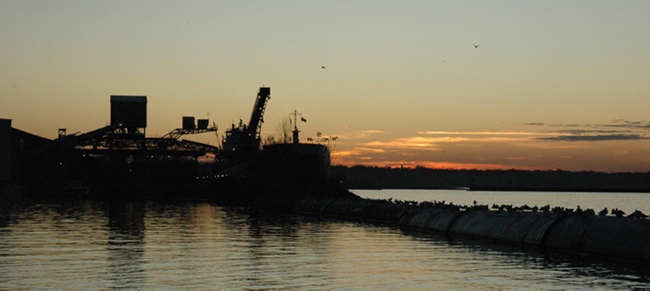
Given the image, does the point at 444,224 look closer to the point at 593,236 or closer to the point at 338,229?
the point at 338,229

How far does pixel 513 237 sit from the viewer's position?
55.0m

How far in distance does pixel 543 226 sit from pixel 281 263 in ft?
62.3

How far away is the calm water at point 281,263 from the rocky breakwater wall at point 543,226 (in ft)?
4.63

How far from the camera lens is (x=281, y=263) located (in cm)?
4212

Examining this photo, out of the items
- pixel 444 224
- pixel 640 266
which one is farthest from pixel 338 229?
pixel 640 266

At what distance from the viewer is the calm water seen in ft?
113

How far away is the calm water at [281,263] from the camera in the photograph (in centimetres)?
3453

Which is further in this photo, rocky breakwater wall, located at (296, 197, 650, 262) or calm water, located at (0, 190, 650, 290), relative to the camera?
rocky breakwater wall, located at (296, 197, 650, 262)

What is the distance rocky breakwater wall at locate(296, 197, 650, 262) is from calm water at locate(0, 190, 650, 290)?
1413 mm

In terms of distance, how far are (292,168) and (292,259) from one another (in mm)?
119625

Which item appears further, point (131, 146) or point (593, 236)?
point (131, 146)

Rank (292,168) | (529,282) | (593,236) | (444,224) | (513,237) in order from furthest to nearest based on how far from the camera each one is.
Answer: (292,168) < (444,224) < (513,237) < (593,236) < (529,282)

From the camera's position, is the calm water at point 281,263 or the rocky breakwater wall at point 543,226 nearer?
the calm water at point 281,263

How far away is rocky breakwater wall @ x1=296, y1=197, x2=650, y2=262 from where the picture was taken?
147 feet
